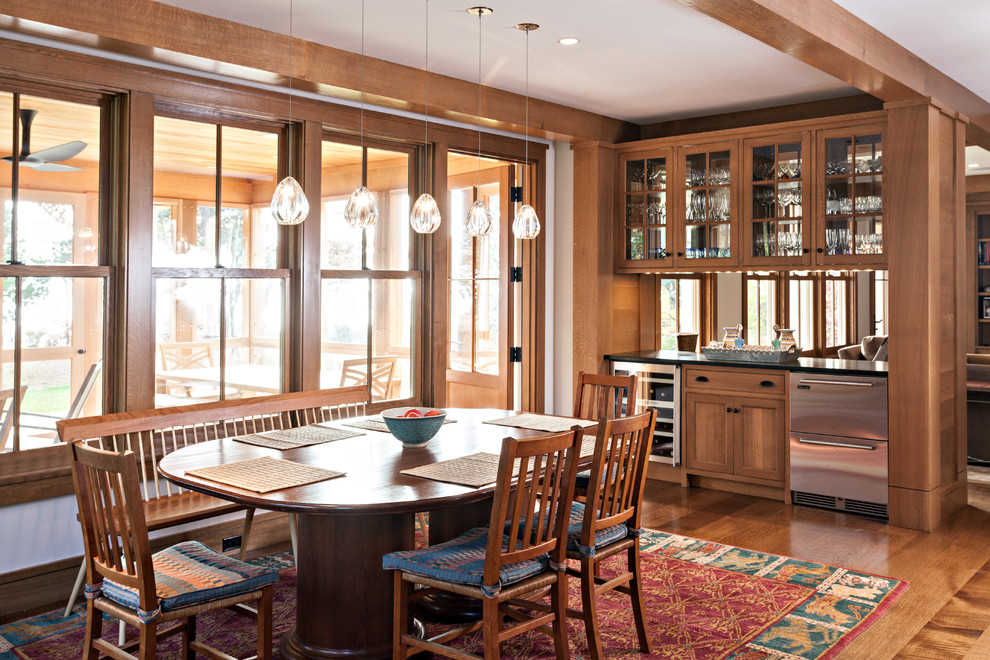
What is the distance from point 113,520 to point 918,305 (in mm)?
4131

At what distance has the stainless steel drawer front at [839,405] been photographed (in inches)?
188

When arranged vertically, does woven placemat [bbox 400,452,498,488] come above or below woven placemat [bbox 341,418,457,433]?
below

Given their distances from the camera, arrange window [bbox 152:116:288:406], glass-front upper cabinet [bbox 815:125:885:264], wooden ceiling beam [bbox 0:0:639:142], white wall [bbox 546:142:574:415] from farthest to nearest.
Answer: white wall [bbox 546:142:574:415], glass-front upper cabinet [bbox 815:125:885:264], window [bbox 152:116:288:406], wooden ceiling beam [bbox 0:0:639:142]

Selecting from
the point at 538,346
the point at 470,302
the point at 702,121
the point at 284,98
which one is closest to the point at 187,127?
the point at 284,98

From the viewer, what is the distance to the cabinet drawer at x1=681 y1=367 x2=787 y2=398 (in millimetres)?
5152

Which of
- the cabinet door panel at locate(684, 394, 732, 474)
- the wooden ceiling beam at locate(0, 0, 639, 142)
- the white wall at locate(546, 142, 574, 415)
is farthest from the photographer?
the white wall at locate(546, 142, 574, 415)

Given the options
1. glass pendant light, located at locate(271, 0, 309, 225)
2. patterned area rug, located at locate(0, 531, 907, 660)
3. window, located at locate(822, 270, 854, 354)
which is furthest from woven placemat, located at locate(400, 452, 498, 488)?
window, located at locate(822, 270, 854, 354)

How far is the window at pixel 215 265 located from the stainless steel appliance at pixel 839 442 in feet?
10.0

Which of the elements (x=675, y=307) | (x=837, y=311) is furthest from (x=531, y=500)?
(x=837, y=311)

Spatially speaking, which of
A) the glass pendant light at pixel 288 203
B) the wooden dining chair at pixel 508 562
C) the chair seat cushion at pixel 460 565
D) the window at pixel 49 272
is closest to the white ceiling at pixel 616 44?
the window at pixel 49 272

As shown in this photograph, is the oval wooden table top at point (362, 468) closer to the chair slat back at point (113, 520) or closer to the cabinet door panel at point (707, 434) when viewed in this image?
the chair slat back at point (113, 520)

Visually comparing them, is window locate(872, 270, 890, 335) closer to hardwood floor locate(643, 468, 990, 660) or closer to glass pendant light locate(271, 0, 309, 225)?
hardwood floor locate(643, 468, 990, 660)

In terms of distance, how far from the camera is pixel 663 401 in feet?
18.5

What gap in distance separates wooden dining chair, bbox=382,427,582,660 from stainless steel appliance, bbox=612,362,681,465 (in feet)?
9.42
